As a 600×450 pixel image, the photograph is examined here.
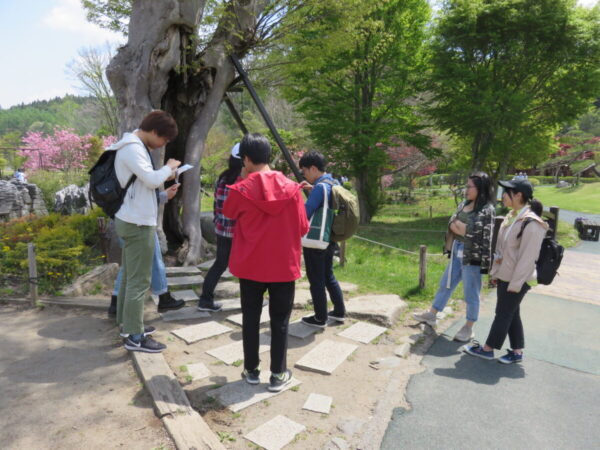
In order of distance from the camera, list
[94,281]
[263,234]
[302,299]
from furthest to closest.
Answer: [94,281] < [302,299] < [263,234]

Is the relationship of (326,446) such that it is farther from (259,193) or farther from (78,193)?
(78,193)

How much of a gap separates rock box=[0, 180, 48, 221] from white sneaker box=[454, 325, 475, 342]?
984 cm

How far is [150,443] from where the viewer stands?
229cm

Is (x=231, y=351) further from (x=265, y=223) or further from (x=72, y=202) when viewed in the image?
(x=72, y=202)

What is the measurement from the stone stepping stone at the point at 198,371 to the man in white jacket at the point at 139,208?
0.38 m

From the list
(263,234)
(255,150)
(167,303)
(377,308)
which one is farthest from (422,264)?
(255,150)

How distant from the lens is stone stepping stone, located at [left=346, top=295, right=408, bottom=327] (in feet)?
14.7

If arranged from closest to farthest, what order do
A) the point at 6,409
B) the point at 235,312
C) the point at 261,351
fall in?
the point at 6,409
the point at 261,351
the point at 235,312

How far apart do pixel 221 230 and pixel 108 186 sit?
A: 1434 millimetres

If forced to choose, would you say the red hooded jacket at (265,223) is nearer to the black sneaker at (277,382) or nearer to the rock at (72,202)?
the black sneaker at (277,382)

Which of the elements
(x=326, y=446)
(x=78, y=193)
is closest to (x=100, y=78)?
(x=78, y=193)

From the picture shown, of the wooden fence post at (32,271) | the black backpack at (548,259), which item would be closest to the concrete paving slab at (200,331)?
the wooden fence post at (32,271)

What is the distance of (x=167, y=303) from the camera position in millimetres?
4535

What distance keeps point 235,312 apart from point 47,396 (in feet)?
7.17
